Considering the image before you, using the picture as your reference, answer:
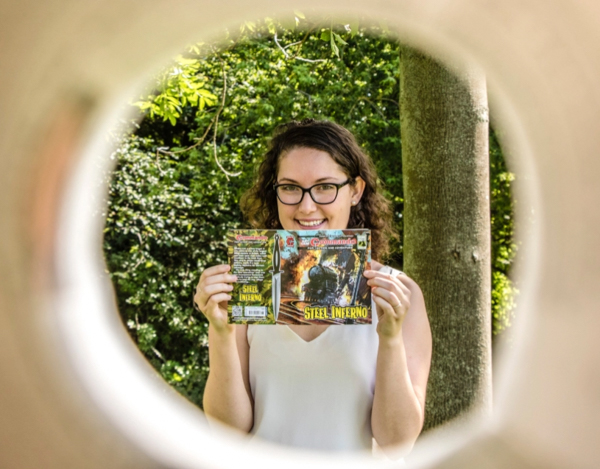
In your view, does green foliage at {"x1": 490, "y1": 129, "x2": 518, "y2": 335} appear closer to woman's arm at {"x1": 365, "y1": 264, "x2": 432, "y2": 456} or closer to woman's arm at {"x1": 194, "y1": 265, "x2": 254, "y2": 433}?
woman's arm at {"x1": 365, "y1": 264, "x2": 432, "y2": 456}

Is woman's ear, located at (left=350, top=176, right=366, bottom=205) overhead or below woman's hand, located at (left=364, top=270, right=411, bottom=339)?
overhead

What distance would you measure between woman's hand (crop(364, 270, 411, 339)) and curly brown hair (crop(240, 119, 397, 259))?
442 millimetres

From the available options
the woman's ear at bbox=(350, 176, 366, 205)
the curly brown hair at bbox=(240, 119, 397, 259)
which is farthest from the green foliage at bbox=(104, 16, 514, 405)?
the woman's ear at bbox=(350, 176, 366, 205)

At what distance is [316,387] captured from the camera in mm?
1409

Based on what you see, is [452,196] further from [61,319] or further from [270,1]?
[61,319]

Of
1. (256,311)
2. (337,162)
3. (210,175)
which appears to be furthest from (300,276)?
(210,175)

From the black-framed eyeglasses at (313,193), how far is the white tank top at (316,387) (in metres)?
0.27

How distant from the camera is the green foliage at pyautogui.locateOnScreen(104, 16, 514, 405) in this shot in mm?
6645

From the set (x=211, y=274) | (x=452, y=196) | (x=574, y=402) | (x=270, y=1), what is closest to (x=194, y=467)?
(x=211, y=274)

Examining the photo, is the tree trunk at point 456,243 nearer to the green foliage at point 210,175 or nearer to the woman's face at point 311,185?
the woman's face at point 311,185

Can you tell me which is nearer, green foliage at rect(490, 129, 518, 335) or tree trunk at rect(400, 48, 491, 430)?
tree trunk at rect(400, 48, 491, 430)

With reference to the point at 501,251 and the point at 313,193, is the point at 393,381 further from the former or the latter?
the point at 501,251

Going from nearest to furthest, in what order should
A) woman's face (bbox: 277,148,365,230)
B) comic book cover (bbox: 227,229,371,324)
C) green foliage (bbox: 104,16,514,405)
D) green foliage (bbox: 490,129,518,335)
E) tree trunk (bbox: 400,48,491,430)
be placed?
1. comic book cover (bbox: 227,229,371,324)
2. woman's face (bbox: 277,148,365,230)
3. tree trunk (bbox: 400,48,491,430)
4. green foliage (bbox: 104,16,514,405)
5. green foliage (bbox: 490,129,518,335)

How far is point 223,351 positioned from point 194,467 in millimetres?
478
